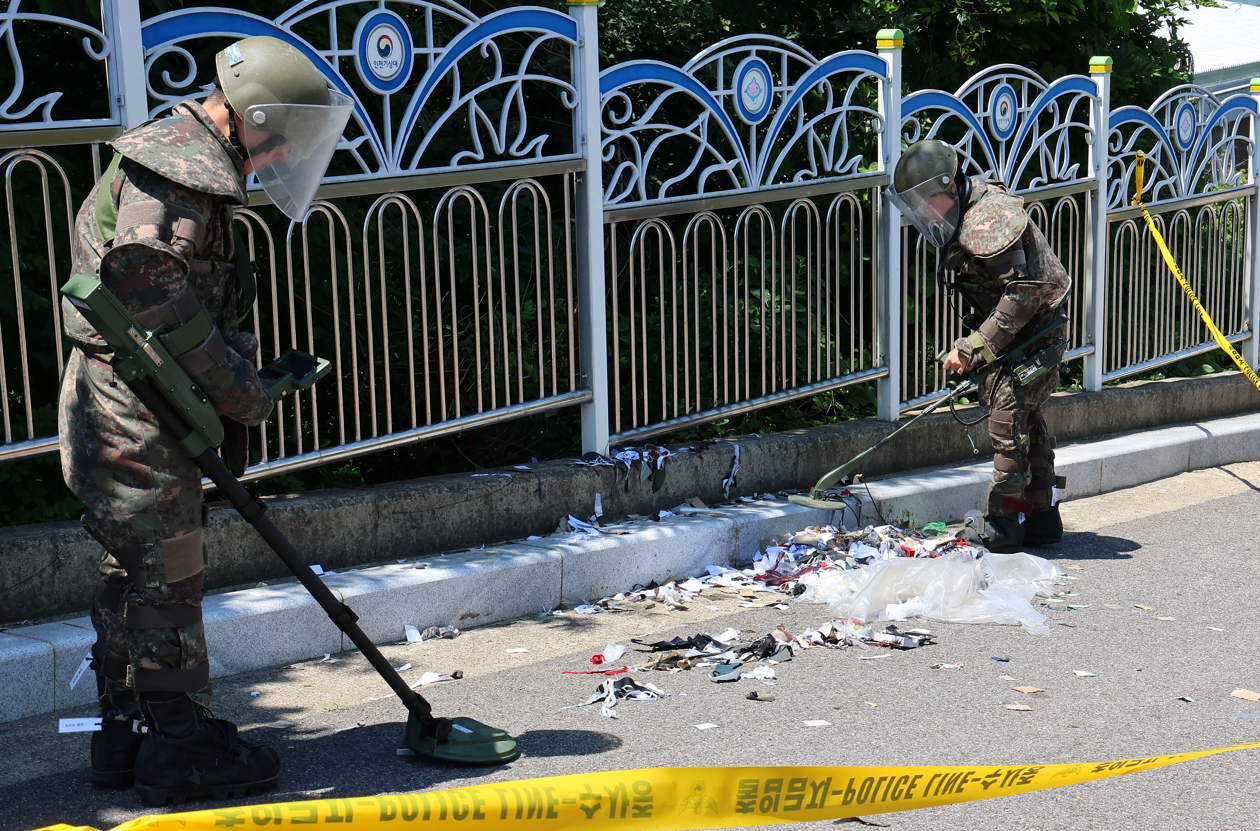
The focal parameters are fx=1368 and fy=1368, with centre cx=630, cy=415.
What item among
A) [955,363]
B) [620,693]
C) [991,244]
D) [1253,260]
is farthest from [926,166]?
[1253,260]

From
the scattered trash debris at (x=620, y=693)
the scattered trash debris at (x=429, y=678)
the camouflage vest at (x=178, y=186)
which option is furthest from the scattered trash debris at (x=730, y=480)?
the camouflage vest at (x=178, y=186)

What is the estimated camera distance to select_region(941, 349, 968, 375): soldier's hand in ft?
19.9

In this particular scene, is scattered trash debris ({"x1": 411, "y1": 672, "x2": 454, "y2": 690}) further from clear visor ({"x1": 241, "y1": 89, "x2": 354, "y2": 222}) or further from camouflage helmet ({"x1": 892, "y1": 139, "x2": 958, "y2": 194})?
camouflage helmet ({"x1": 892, "y1": 139, "x2": 958, "y2": 194})

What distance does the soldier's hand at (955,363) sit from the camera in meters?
6.05

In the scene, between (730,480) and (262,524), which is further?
(730,480)

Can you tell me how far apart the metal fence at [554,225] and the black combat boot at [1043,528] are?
3.64ft

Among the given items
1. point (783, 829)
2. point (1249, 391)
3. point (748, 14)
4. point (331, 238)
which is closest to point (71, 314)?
point (331, 238)

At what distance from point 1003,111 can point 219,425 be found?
213 inches

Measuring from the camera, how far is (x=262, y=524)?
355 centimetres

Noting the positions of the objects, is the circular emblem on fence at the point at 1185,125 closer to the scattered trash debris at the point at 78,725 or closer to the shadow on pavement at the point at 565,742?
the shadow on pavement at the point at 565,742

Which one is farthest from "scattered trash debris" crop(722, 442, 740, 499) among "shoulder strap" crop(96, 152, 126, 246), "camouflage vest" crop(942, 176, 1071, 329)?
"shoulder strap" crop(96, 152, 126, 246)

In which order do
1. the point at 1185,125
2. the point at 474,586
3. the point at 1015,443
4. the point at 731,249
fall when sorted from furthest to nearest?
the point at 1185,125
the point at 731,249
the point at 1015,443
the point at 474,586

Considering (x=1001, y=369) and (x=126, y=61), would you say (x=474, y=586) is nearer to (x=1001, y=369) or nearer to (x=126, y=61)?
(x=126, y=61)

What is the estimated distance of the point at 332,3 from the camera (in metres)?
4.95
